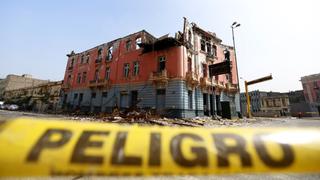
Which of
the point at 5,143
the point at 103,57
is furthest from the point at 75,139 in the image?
the point at 103,57

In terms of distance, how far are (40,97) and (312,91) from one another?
65.5 meters

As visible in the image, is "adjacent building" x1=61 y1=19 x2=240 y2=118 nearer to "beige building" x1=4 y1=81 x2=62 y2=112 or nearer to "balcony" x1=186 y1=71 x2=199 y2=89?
"balcony" x1=186 y1=71 x2=199 y2=89

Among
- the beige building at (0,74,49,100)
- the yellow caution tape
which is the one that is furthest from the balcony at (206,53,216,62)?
the beige building at (0,74,49,100)

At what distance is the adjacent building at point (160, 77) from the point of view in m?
17.7

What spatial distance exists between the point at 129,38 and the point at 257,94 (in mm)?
50488

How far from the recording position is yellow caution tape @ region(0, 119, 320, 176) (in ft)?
3.32

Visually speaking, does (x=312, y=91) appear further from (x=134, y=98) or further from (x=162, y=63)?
(x=134, y=98)

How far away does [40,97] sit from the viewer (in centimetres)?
3788

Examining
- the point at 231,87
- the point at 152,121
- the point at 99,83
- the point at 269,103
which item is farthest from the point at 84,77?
the point at 269,103

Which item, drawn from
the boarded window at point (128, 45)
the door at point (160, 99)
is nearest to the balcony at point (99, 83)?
the boarded window at point (128, 45)

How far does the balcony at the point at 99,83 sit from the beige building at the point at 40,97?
14.1 meters

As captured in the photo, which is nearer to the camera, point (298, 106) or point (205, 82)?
point (205, 82)

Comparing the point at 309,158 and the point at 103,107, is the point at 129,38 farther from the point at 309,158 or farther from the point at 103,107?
the point at 309,158

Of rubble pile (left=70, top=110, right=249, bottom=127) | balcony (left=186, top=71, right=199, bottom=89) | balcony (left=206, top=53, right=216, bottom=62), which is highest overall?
balcony (left=206, top=53, right=216, bottom=62)
